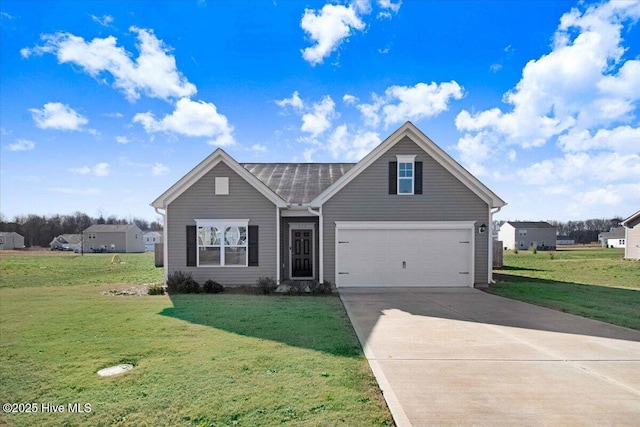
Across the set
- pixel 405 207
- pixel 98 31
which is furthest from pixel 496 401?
pixel 98 31

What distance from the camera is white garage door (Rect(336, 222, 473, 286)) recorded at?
13.7 m

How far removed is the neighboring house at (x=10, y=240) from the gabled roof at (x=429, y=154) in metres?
89.9

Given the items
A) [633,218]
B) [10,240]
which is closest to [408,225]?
[633,218]

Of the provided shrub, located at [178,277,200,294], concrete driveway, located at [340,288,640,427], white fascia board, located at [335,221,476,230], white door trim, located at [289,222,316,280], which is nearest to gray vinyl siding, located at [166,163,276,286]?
shrub, located at [178,277,200,294]

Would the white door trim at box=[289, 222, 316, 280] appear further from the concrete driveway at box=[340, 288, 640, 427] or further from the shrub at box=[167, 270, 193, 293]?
the concrete driveway at box=[340, 288, 640, 427]

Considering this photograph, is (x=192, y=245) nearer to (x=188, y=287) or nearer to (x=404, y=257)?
(x=188, y=287)

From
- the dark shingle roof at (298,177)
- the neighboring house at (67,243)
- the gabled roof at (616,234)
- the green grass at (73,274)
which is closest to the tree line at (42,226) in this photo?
the neighboring house at (67,243)

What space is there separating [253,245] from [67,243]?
82485 mm

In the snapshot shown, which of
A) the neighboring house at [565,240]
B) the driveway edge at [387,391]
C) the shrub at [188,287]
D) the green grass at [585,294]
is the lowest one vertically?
the neighboring house at [565,240]

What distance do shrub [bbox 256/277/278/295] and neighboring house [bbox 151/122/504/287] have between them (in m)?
0.30

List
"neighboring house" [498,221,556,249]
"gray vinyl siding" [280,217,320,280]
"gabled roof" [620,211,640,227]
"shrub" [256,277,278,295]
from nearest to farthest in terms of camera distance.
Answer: "shrub" [256,277,278,295] → "gray vinyl siding" [280,217,320,280] → "gabled roof" [620,211,640,227] → "neighboring house" [498,221,556,249]

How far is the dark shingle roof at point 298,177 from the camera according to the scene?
15008 millimetres

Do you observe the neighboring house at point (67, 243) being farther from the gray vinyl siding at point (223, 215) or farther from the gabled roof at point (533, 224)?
the gabled roof at point (533, 224)

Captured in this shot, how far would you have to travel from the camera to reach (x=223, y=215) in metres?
13.7
